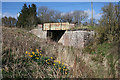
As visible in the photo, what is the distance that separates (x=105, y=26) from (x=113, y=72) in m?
4.77

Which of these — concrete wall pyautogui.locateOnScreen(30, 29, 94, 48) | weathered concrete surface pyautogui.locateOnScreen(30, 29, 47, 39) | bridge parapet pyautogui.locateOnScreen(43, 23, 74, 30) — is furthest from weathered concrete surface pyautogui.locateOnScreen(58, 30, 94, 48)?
weathered concrete surface pyautogui.locateOnScreen(30, 29, 47, 39)

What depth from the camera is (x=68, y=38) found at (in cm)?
927

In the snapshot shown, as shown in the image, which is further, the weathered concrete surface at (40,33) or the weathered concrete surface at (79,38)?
the weathered concrete surface at (40,33)

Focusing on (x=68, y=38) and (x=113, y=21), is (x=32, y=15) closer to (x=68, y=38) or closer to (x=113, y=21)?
(x=68, y=38)

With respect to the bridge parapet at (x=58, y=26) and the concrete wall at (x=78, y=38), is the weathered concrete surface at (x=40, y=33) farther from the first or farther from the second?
the concrete wall at (x=78, y=38)

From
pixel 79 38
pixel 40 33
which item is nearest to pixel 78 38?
pixel 79 38

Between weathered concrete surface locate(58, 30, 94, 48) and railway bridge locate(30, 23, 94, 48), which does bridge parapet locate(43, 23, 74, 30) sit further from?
weathered concrete surface locate(58, 30, 94, 48)

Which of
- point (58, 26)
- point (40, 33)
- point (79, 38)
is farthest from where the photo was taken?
point (40, 33)

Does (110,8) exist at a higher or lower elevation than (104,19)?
higher

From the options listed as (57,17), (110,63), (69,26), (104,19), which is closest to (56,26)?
(69,26)

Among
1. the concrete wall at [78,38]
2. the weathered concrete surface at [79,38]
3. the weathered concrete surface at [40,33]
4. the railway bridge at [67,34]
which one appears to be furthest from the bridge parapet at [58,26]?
the weathered concrete surface at [79,38]

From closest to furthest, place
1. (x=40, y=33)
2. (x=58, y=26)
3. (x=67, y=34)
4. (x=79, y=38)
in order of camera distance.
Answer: (x=79, y=38)
(x=67, y=34)
(x=58, y=26)
(x=40, y=33)

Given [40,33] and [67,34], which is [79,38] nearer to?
[67,34]

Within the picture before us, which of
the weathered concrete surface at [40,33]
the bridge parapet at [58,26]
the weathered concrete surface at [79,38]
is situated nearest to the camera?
the weathered concrete surface at [79,38]
